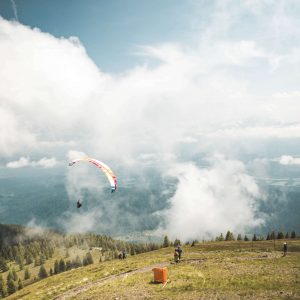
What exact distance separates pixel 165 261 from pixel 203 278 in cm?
1881

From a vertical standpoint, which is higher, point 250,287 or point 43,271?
point 250,287

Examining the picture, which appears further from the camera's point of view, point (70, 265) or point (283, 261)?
point (70, 265)

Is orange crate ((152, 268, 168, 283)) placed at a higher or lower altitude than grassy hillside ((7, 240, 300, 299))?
higher

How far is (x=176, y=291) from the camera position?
28.6m

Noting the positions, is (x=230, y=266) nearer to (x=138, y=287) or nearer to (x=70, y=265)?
(x=138, y=287)

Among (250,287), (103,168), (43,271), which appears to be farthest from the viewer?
(43,271)

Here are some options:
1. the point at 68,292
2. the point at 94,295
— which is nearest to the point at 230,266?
the point at 94,295

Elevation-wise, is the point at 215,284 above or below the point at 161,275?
below

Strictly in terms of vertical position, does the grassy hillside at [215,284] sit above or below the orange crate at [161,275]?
below

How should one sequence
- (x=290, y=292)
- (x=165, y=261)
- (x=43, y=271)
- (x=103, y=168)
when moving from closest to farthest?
(x=290, y=292) < (x=103, y=168) < (x=165, y=261) < (x=43, y=271)

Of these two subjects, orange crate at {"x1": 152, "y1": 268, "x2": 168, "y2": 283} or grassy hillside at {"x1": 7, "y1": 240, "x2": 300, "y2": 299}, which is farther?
orange crate at {"x1": 152, "y1": 268, "x2": 168, "y2": 283}

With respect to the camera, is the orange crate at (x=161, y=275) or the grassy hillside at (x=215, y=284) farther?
the orange crate at (x=161, y=275)

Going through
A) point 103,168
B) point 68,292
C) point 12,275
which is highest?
point 103,168

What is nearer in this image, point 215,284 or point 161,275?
point 215,284
